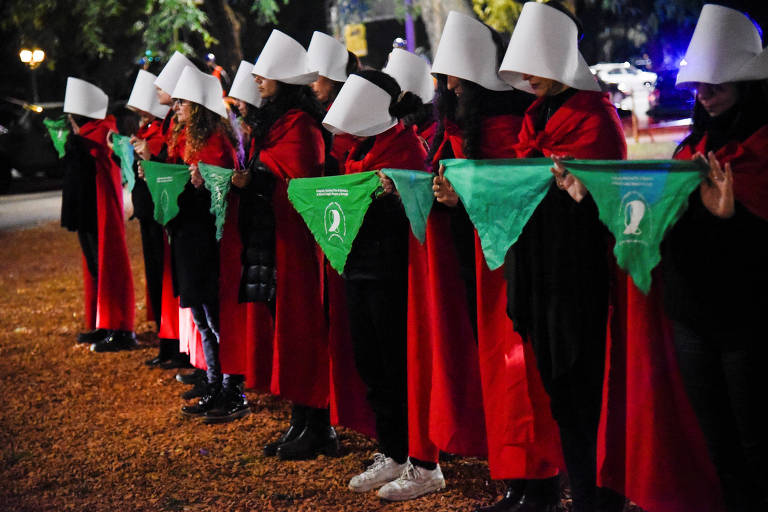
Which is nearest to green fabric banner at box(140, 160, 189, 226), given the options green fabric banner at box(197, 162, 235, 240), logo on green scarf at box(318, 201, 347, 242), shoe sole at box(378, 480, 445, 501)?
green fabric banner at box(197, 162, 235, 240)

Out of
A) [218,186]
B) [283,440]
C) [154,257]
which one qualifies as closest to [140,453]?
[283,440]

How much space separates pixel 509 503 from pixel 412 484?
21.5 inches

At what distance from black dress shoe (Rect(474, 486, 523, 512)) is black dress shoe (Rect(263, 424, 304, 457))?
1.47 m

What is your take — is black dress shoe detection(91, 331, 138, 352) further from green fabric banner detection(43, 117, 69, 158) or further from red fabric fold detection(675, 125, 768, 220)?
red fabric fold detection(675, 125, 768, 220)

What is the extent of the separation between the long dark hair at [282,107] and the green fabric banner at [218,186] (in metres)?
0.31

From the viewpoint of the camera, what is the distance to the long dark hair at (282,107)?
503 centimetres

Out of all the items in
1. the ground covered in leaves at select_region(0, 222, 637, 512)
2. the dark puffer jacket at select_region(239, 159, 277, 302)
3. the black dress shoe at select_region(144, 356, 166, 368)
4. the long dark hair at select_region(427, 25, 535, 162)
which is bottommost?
the ground covered in leaves at select_region(0, 222, 637, 512)

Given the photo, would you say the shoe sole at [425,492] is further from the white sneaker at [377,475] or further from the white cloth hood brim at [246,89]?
the white cloth hood brim at [246,89]

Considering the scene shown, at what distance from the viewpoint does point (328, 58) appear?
210 inches

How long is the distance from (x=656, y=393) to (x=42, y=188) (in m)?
Answer: 24.3

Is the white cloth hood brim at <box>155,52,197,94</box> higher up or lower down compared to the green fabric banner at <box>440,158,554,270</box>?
higher up

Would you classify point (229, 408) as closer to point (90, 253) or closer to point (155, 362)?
point (155, 362)

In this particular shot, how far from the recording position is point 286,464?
493cm

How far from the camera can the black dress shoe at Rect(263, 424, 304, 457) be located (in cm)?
510
